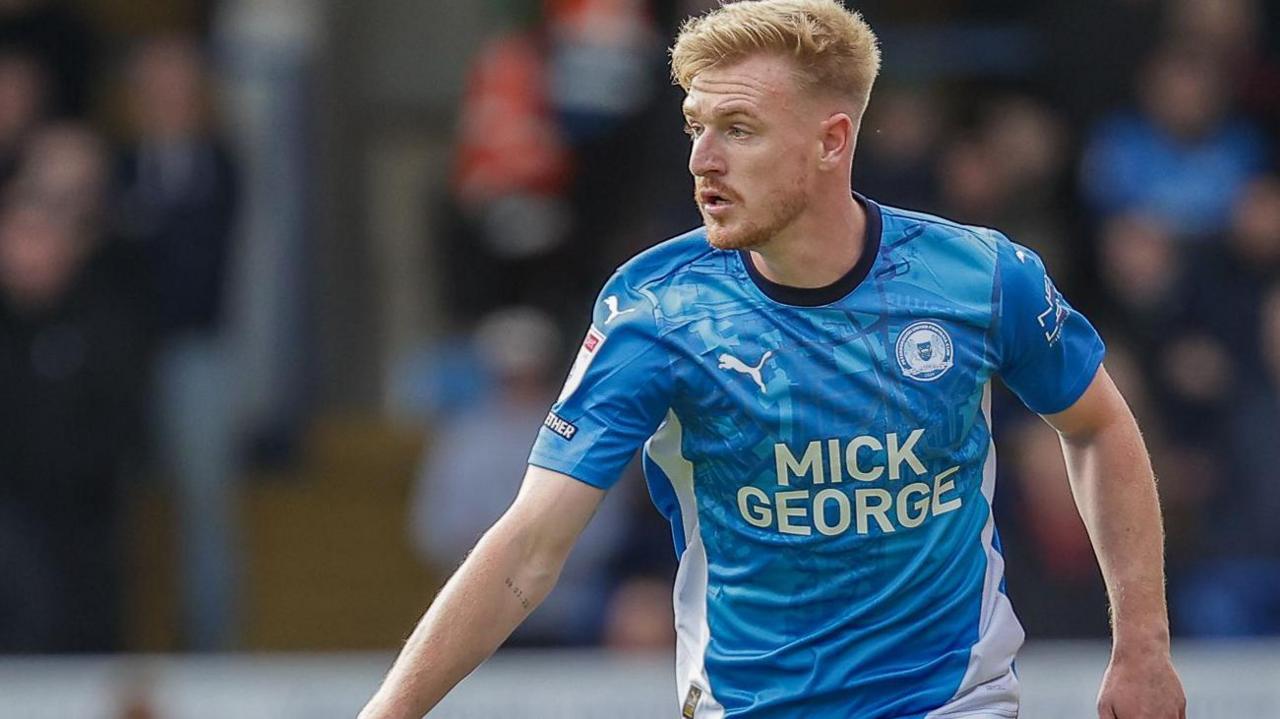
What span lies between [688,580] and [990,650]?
2.10 ft

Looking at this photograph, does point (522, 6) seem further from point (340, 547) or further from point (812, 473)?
point (812, 473)

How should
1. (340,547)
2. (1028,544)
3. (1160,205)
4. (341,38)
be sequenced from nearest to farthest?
(1028,544) → (1160,205) → (340,547) → (341,38)

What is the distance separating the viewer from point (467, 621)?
427 cm

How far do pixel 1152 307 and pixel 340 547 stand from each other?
435cm

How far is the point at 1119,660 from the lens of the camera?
4547 mm

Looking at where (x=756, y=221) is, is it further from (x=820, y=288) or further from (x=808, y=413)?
(x=808, y=413)

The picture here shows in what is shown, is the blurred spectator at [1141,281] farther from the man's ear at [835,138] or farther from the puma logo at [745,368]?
the puma logo at [745,368]

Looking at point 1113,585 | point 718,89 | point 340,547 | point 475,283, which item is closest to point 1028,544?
point 475,283

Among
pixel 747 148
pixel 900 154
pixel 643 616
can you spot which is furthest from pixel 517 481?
pixel 747 148

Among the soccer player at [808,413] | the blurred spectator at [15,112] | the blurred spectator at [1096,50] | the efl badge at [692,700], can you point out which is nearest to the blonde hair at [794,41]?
the soccer player at [808,413]

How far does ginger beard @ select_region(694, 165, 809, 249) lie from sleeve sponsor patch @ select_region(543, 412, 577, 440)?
0.46 meters

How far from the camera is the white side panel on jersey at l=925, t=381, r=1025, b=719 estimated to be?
452 cm

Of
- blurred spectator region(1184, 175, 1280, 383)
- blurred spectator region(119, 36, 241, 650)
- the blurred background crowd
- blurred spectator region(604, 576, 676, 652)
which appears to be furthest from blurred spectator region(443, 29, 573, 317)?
blurred spectator region(1184, 175, 1280, 383)

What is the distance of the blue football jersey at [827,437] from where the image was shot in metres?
4.43
